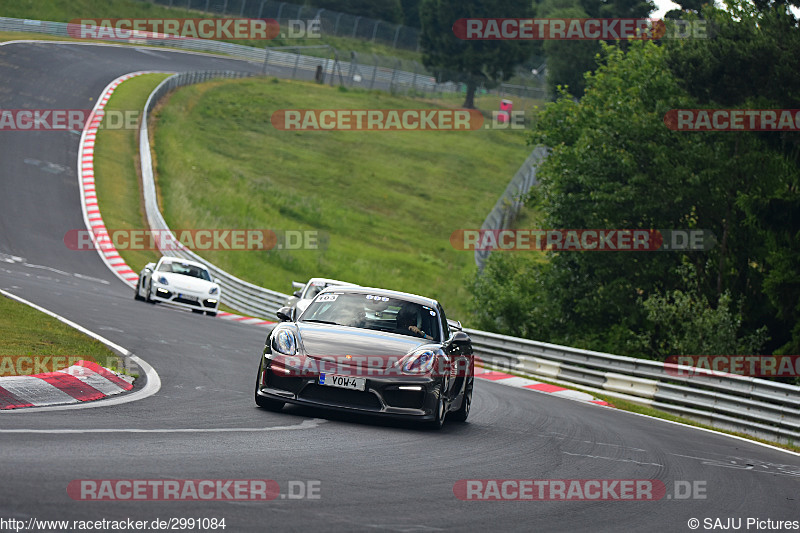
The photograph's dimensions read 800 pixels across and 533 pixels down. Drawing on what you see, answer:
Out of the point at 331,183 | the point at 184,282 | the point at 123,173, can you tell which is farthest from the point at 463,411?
the point at 331,183

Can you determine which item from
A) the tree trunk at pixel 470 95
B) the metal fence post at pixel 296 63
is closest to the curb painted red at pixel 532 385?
the metal fence post at pixel 296 63

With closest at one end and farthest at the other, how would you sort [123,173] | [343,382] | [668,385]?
[343,382]
[668,385]
[123,173]

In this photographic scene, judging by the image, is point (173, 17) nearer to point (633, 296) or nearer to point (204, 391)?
point (633, 296)

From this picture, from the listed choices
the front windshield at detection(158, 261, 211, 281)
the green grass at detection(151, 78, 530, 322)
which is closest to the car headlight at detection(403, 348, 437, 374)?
the front windshield at detection(158, 261, 211, 281)

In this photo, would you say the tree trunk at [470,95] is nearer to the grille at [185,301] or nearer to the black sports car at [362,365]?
the grille at [185,301]

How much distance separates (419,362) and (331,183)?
150 feet

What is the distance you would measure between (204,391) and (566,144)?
26346 millimetres

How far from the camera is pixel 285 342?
32.5ft

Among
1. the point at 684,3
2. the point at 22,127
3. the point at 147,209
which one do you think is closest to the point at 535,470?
the point at 147,209

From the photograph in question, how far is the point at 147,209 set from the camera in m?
38.5

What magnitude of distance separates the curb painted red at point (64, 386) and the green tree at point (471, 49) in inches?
2817

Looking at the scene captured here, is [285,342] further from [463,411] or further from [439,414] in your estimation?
[463,411]

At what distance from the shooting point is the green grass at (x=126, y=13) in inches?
2781

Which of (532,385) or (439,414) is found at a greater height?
(439,414)
